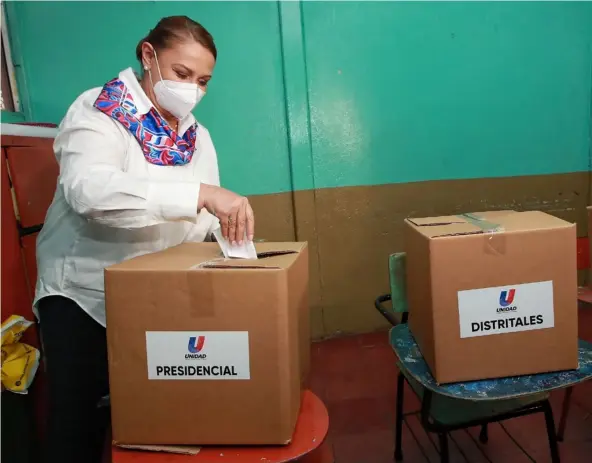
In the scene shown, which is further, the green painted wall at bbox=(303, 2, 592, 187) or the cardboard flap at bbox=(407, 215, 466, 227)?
the green painted wall at bbox=(303, 2, 592, 187)

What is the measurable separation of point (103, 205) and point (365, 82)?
5.78 feet

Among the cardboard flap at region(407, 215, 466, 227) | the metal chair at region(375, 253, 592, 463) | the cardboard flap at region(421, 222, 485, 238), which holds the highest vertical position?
the cardboard flap at region(407, 215, 466, 227)

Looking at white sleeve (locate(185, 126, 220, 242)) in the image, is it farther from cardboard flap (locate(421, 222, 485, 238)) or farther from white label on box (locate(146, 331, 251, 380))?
cardboard flap (locate(421, 222, 485, 238))

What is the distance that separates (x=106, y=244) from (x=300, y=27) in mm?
1592

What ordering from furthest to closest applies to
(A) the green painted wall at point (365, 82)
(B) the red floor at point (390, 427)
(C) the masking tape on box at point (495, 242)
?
(A) the green painted wall at point (365, 82)
(B) the red floor at point (390, 427)
(C) the masking tape on box at point (495, 242)

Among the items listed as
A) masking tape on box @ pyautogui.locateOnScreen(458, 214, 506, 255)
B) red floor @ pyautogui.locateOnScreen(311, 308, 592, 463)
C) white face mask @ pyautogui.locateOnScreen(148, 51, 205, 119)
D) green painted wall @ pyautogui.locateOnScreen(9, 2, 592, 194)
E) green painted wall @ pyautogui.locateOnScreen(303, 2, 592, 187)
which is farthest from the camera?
green painted wall @ pyautogui.locateOnScreen(303, 2, 592, 187)

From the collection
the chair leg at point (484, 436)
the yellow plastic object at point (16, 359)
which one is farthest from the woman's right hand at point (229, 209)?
the chair leg at point (484, 436)

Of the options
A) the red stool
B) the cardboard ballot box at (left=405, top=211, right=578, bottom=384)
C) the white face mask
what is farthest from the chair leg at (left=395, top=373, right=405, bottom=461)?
the white face mask

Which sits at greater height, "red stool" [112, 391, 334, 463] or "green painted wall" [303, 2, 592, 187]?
"green painted wall" [303, 2, 592, 187]

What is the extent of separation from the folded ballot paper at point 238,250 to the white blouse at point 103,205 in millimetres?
75

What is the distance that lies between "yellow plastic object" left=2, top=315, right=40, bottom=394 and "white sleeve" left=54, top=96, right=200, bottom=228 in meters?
0.57

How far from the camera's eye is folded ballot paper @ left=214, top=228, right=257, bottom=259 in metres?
0.85

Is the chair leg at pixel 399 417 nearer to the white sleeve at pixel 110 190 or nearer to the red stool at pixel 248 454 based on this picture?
the red stool at pixel 248 454

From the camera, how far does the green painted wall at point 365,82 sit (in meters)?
2.04
